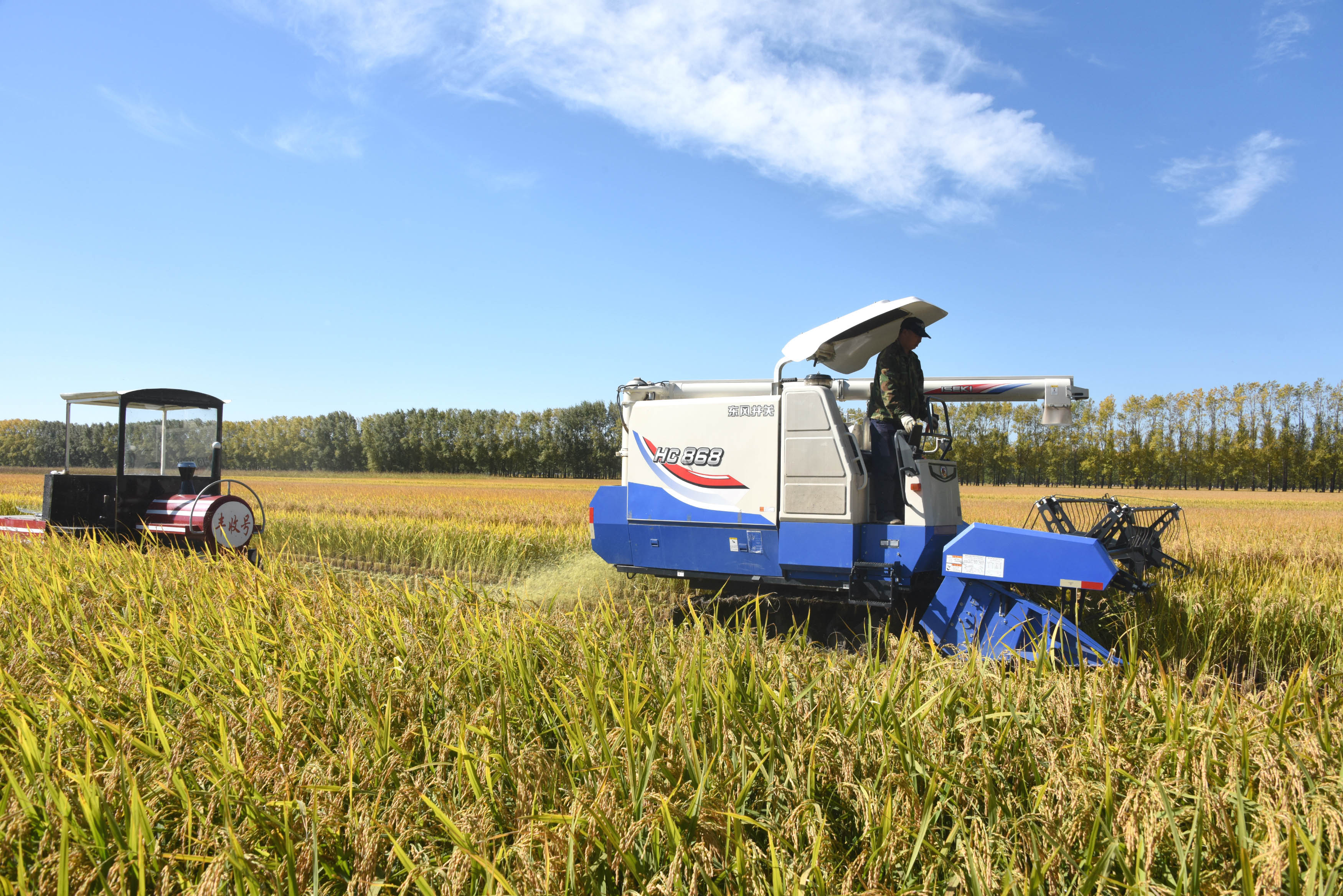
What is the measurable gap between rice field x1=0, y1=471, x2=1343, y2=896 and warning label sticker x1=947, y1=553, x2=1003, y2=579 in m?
1.37

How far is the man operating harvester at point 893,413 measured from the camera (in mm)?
6055

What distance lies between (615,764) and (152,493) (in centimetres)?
947

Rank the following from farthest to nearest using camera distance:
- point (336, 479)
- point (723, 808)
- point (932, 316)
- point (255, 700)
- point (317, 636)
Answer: point (336, 479) → point (932, 316) → point (317, 636) → point (255, 700) → point (723, 808)

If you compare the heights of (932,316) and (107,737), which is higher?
(932,316)

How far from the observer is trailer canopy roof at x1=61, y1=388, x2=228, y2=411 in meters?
8.86

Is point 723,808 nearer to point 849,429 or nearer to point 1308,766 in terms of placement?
point 1308,766

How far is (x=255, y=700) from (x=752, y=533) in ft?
13.3

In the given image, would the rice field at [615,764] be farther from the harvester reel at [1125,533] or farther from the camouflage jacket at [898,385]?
the camouflage jacket at [898,385]

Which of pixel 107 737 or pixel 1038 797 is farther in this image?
pixel 107 737

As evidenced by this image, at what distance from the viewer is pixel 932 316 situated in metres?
6.62

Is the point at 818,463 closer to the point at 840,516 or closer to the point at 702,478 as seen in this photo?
the point at 840,516

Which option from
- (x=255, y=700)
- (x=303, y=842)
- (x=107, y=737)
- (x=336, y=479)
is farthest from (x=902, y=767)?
(x=336, y=479)

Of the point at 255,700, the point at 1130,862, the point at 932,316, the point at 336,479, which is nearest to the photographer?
the point at 1130,862

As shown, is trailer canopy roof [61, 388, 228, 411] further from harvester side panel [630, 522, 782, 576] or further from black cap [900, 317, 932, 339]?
black cap [900, 317, 932, 339]
